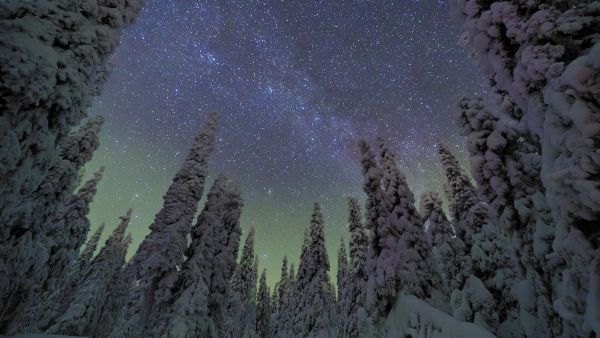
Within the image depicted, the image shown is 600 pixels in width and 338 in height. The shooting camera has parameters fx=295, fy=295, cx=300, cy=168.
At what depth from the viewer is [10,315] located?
402 inches

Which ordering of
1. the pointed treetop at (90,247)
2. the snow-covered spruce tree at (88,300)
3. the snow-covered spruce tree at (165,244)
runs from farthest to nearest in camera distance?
the pointed treetop at (90,247) < the snow-covered spruce tree at (88,300) < the snow-covered spruce tree at (165,244)

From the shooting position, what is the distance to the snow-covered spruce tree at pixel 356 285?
16688 millimetres

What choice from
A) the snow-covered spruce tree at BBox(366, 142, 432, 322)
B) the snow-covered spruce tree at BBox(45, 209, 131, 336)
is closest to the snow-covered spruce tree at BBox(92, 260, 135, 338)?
the snow-covered spruce tree at BBox(45, 209, 131, 336)

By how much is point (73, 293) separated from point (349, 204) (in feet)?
98.6

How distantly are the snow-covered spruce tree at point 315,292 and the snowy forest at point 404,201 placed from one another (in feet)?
0.90

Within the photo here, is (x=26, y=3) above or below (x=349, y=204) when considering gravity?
below

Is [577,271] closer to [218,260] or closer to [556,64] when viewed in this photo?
[556,64]

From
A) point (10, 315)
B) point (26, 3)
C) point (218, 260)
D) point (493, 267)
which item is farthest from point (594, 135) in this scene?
point (218, 260)

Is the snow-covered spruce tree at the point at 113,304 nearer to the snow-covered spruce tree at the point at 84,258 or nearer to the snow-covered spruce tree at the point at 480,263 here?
the snow-covered spruce tree at the point at 84,258

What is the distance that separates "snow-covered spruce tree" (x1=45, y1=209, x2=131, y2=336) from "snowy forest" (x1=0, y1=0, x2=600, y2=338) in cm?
321

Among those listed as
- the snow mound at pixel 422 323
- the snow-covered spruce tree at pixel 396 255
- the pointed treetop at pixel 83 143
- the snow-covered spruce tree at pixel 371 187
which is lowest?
the snow mound at pixel 422 323

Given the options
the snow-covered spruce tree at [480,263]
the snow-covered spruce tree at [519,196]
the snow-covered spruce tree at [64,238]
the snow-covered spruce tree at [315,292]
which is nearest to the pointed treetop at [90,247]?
the snow-covered spruce tree at [64,238]

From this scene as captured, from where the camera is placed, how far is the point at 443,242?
70.8 ft

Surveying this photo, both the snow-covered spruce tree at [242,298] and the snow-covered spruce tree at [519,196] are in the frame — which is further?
the snow-covered spruce tree at [242,298]
